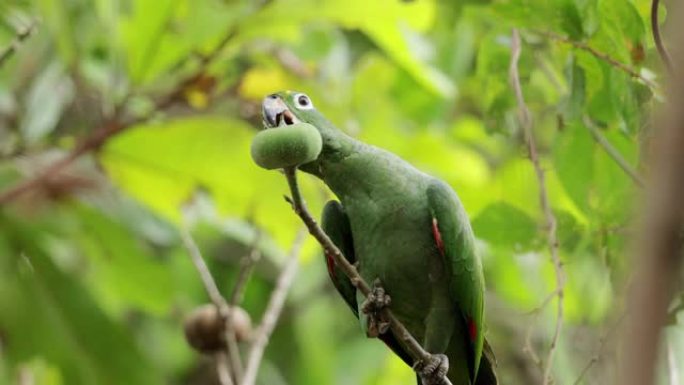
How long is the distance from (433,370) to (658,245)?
5.15 ft

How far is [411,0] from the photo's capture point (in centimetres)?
289

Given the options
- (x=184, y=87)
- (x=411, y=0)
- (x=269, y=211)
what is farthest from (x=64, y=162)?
(x=411, y=0)

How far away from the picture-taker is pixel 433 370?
1954mm

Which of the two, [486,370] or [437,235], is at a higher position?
[437,235]

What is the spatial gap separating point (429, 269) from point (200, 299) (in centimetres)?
266

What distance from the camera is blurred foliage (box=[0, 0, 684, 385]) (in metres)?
2.39

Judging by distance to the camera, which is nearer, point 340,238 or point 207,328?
point 340,238

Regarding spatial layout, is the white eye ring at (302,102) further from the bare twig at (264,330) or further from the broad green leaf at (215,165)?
the broad green leaf at (215,165)

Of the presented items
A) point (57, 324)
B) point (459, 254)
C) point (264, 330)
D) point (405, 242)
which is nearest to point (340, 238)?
point (405, 242)

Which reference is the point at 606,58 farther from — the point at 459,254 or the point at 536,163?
the point at 459,254

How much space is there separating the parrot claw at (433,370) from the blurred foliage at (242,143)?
1.64 ft

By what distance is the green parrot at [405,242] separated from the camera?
1969mm

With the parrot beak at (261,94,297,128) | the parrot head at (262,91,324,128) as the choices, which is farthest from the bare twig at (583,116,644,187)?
the parrot beak at (261,94,297,128)

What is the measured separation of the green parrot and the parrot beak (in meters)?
0.17
